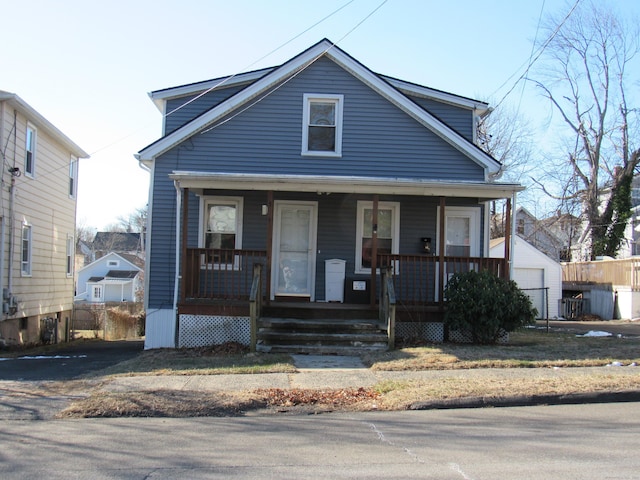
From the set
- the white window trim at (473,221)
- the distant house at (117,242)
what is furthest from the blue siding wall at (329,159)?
the distant house at (117,242)

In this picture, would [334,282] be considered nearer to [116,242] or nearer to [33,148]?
[33,148]

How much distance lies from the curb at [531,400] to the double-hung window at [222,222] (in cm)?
753

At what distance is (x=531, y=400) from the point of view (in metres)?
7.26

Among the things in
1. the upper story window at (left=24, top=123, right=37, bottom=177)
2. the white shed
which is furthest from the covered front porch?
the white shed

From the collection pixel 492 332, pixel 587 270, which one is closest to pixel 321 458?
pixel 492 332

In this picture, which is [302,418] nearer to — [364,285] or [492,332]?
[492,332]

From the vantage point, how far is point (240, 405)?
7.00m

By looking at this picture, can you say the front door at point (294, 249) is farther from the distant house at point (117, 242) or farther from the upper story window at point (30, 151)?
the distant house at point (117, 242)

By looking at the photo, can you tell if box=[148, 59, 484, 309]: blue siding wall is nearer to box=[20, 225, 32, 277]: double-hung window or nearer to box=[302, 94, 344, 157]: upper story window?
box=[302, 94, 344, 157]: upper story window

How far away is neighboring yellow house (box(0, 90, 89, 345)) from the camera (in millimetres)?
15672

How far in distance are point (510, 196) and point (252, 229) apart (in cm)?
568

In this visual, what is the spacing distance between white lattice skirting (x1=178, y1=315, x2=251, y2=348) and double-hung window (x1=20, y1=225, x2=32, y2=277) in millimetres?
7906

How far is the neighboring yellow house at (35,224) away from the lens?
51.4ft

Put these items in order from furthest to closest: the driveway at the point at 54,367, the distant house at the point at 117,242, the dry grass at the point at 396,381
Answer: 1. the distant house at the point at 117,242
2. the driveway at the point at 54,367
3. the dry grass at the point at 396,381
